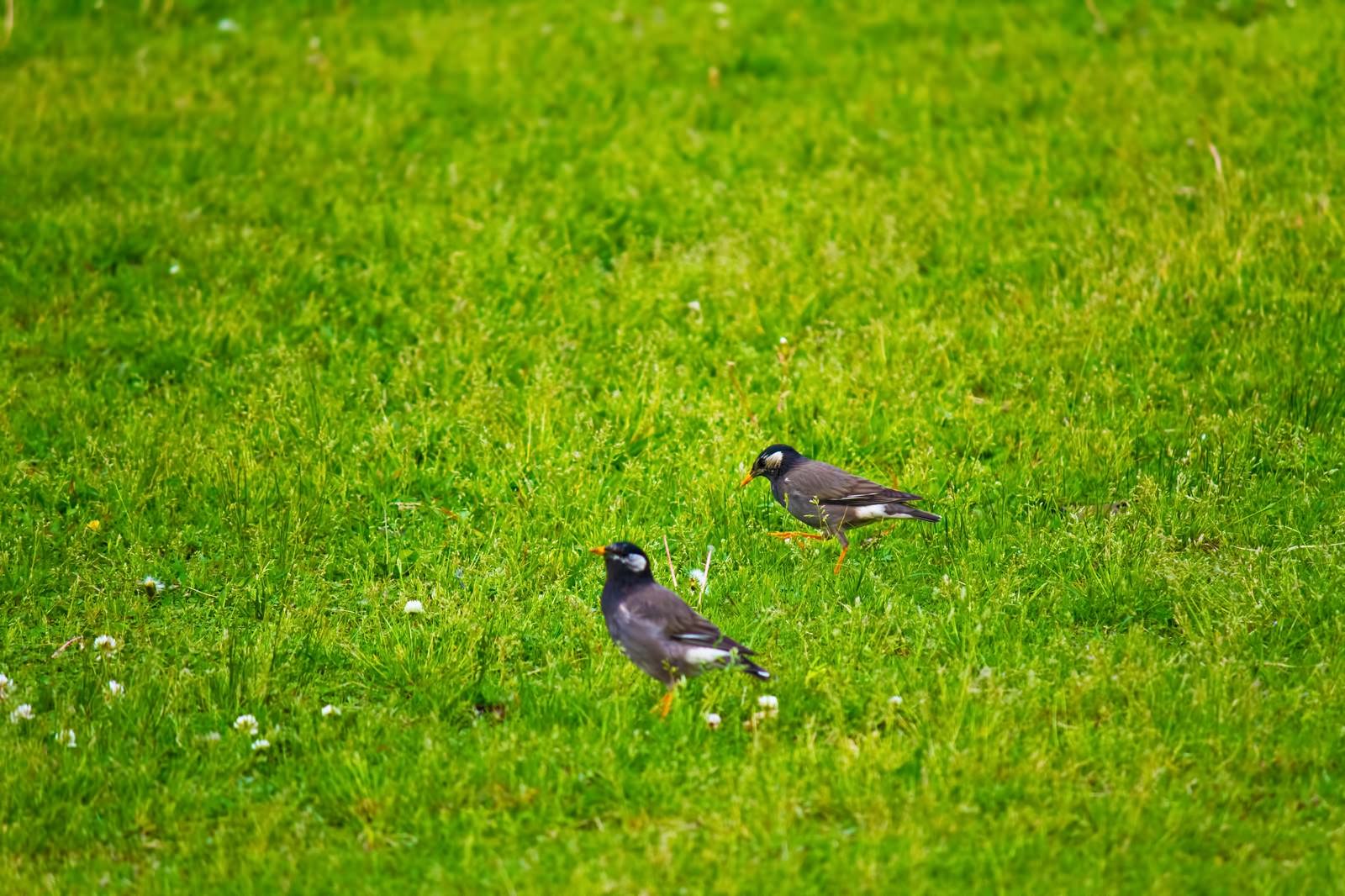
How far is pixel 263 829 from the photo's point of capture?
5.68 metres

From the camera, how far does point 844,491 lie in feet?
25.7

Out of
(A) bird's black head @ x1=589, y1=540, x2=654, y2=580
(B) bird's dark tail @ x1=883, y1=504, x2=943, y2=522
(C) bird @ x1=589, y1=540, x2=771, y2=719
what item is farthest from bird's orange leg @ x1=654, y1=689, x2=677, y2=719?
(B) bird's dark tail @ x1=883, y1=504, x2=943, y2=522

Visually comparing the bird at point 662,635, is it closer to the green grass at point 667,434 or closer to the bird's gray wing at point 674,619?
the bird's gray wing at point 674,619

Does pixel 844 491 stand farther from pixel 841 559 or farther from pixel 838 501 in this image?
pixel 841 559

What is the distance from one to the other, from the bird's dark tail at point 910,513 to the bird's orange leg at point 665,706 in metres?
2.08

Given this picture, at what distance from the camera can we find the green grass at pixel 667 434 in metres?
5.80

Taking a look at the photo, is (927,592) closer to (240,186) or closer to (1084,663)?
(1084,663)

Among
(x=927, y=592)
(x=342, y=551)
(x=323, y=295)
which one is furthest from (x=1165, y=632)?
(x=323, y=295)

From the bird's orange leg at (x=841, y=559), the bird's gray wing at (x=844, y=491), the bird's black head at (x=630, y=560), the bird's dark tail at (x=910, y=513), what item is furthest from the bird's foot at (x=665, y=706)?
the bird's dark tail at (x=910, y=513)

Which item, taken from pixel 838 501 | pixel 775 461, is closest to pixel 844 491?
pixel 838 501

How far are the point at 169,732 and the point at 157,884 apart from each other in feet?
3.56

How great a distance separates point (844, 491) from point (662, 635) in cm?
191

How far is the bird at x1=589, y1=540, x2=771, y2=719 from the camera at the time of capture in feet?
21.0

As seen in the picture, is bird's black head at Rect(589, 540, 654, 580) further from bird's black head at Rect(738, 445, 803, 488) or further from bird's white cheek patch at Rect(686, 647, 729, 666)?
bird's black head at Rect(738, 445, 803, 488)
